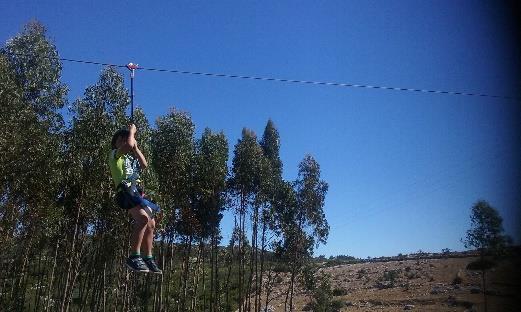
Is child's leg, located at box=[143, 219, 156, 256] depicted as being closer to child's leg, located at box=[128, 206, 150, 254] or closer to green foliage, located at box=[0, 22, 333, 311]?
child's leg, located at box=[128, 206, 150, 254]

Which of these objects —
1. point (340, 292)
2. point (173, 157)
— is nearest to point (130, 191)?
point (173, 157)

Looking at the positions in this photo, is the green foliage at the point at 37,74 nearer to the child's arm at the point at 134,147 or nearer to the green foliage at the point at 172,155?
the green foliage at the point at 172,155

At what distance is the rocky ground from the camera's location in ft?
119

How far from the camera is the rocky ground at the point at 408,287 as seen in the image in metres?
36.2

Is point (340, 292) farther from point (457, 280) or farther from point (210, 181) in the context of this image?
point (210, 181)

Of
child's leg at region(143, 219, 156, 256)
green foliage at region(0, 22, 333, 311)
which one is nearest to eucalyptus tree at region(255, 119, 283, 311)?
green foliage at region(0, 22, 333, 311)

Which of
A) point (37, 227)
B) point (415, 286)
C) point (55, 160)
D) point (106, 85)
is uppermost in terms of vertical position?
point (106, 85)

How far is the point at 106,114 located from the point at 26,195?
13.0 feet

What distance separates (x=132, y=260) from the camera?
5.40 meters

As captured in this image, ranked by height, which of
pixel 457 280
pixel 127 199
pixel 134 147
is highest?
pixel 134 147

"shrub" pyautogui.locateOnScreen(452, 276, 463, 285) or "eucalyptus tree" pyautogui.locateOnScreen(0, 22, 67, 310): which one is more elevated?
"eucalyptus tree" pyautogui.locateOnScreen(0, 22, 67, 310)

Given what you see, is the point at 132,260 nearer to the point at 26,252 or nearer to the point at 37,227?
the point at 37,227

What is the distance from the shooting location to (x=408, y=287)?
Answer: 1822 inches

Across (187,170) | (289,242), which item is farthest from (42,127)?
(289,242)
